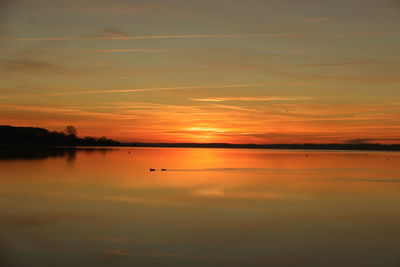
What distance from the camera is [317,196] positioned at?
30.5 metres

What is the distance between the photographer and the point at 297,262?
1369 centimetres

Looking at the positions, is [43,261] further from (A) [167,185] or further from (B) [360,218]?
(A) [167,185]

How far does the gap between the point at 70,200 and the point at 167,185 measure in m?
12.0

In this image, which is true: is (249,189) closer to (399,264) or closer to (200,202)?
(200,202)

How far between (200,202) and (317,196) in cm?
990

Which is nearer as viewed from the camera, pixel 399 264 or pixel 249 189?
pixel 399 264

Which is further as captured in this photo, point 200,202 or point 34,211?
point 200,202

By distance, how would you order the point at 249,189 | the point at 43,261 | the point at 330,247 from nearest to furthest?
the point at 43,261
the point at 330,247
the point at 249,189

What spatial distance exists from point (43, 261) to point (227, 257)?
20.6 feet

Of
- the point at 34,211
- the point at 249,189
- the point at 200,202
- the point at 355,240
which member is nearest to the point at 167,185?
the point at 249,189

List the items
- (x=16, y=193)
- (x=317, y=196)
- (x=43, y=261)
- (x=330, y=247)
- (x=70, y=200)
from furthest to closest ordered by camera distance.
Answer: (x=317, y=196) → (x=16, y=193) → (x=70, y=200) → (x=330, y=247) → (x=43, y=261)

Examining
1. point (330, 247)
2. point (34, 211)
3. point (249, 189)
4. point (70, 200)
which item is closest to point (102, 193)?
point (70, 200)

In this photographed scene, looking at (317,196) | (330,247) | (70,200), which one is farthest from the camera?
(317,196)

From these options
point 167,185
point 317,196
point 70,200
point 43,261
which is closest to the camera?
point 43,261
